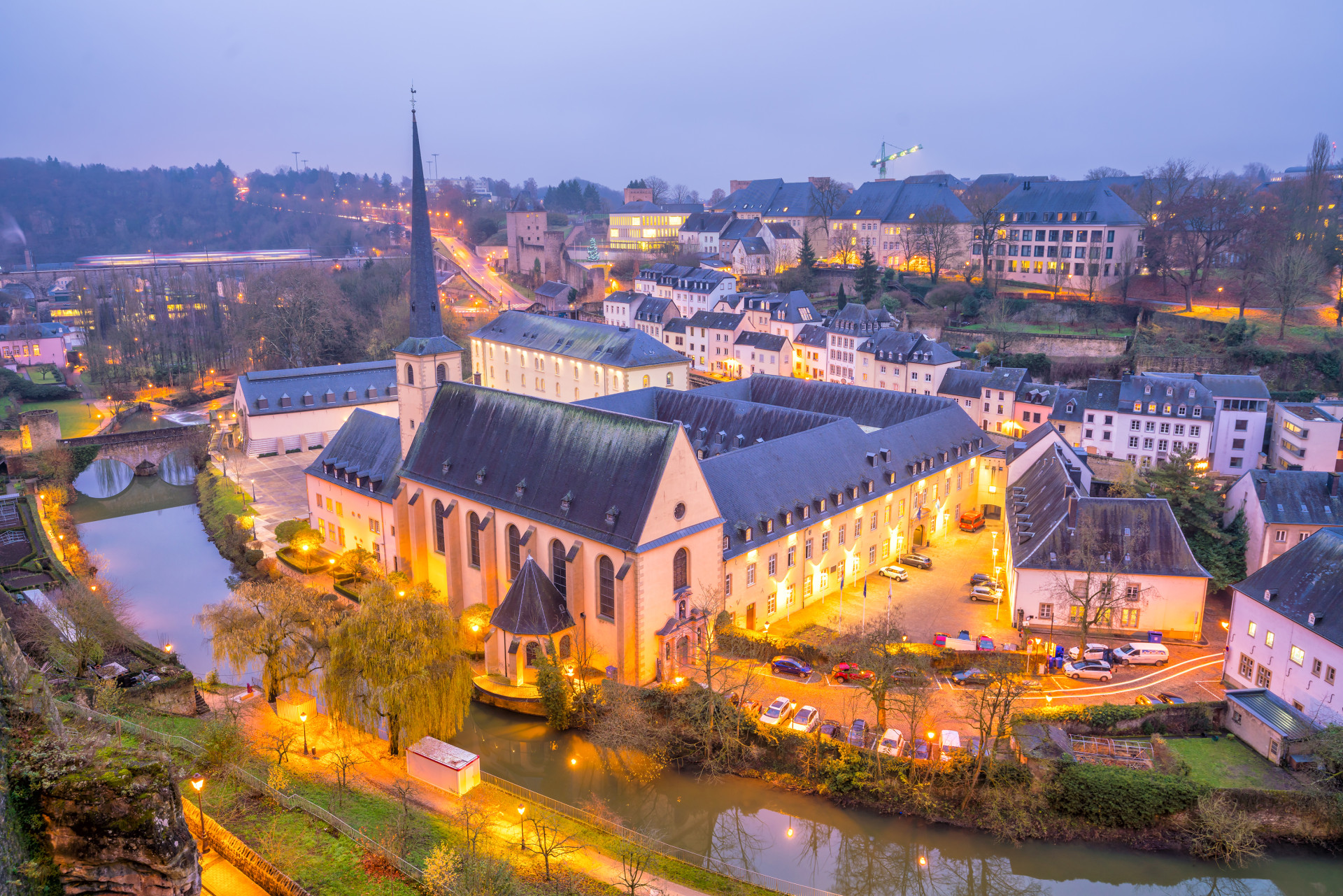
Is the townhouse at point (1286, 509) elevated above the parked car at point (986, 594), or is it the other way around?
the townhouse at point (1286, 509)

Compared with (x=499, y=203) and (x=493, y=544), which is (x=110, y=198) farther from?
(x=493, y=544)

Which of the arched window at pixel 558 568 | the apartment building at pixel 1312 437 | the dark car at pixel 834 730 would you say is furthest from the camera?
the apartment building at pixel 1312 437

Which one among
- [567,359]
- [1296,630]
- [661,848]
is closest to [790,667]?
[661,848]

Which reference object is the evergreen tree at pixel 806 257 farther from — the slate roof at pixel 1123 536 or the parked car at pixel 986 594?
the slate roof at pixel 1123 536

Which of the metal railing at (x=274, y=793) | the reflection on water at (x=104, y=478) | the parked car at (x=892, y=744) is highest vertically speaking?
the metal railing at (x=274, y=793)

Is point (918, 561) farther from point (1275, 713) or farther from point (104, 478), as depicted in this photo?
point (104, 478)

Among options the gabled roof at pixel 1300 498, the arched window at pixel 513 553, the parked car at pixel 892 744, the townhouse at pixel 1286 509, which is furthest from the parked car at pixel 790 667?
the gabled roof at pixel 1300 498

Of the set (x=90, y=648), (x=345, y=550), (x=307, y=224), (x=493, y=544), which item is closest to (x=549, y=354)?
(x=345, y=550)
